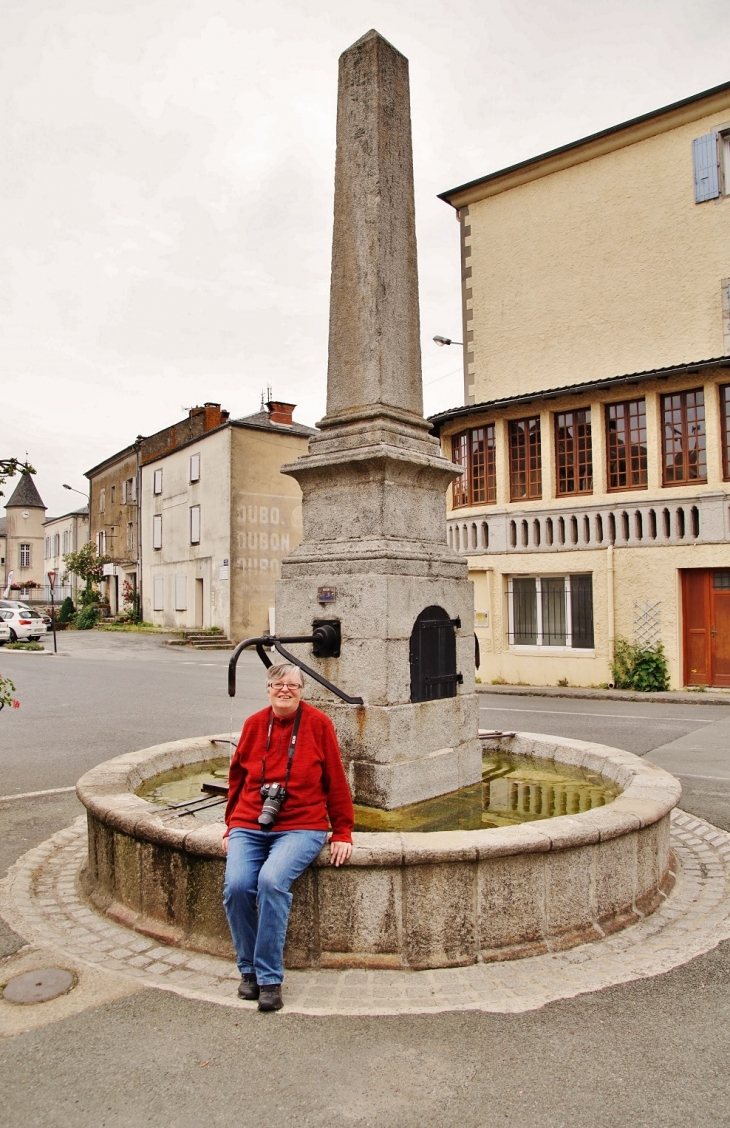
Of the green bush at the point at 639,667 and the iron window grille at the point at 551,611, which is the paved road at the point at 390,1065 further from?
the iron window grille at the point at 551,611

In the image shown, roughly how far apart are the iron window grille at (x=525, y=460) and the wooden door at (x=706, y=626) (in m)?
3.77

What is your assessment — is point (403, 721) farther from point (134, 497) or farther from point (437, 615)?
point (134, 497)

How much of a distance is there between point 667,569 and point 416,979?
13.8 m

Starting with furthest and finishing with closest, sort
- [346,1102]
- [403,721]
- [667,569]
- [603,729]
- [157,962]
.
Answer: [667,569], [603,729], [403,721], [157,962], [346,1102]

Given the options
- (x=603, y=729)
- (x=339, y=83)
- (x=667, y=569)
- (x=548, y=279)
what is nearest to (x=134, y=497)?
Result: (x=548, y=279)

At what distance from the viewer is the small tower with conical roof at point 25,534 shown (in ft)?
222

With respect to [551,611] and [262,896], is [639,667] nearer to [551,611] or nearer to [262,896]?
[551,611]

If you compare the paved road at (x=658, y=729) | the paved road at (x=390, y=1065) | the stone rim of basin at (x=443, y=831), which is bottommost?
the paved road at (x=658, y=729)

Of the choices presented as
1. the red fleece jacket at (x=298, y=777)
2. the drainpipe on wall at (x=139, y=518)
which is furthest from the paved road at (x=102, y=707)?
the drainpipe on wall at (x=139, y=518)

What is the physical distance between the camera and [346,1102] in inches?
111

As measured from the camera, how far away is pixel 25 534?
2680 inches

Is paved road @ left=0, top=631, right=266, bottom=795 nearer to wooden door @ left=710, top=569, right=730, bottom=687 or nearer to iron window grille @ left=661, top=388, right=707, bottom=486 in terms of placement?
wooden door @ left=710, top=569, right=730, bottom=687

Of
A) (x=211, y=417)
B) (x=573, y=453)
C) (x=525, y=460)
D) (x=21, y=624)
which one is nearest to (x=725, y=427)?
(x=573, y=453)

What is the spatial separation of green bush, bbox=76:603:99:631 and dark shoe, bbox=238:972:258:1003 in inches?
1534
